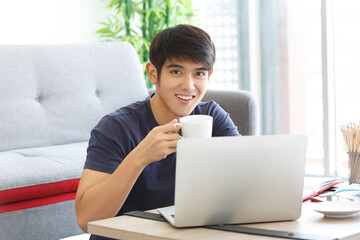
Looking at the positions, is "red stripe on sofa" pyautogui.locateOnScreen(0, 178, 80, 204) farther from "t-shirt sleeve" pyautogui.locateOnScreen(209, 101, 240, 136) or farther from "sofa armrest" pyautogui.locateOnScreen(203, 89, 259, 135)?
"t-shirt sleeve" pyautogui.locateOnScreen(209, 101, 240, 136)

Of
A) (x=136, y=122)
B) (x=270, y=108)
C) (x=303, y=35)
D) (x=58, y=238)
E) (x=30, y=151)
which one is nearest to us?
(x=136, y=122)

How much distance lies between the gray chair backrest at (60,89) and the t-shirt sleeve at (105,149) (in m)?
1.49

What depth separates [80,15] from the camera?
13.0 feet

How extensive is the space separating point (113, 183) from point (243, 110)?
150 cm

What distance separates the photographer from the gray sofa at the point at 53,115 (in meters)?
2.29

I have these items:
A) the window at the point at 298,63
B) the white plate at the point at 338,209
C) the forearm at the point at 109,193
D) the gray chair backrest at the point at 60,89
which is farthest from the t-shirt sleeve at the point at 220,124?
the window at the point at 298,63

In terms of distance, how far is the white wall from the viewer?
3.59 metres

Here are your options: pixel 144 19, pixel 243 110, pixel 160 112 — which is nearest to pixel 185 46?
pixel 160 112

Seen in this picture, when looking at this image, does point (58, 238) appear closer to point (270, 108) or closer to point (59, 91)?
point (59, 91)

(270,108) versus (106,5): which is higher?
(106,5)

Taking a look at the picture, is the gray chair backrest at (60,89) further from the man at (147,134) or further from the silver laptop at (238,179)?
the silver laptop at (238,179)

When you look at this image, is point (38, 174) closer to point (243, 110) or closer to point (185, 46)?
point (243, 110)

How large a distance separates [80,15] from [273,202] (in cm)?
313

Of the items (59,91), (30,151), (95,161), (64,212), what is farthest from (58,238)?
(95,161)
